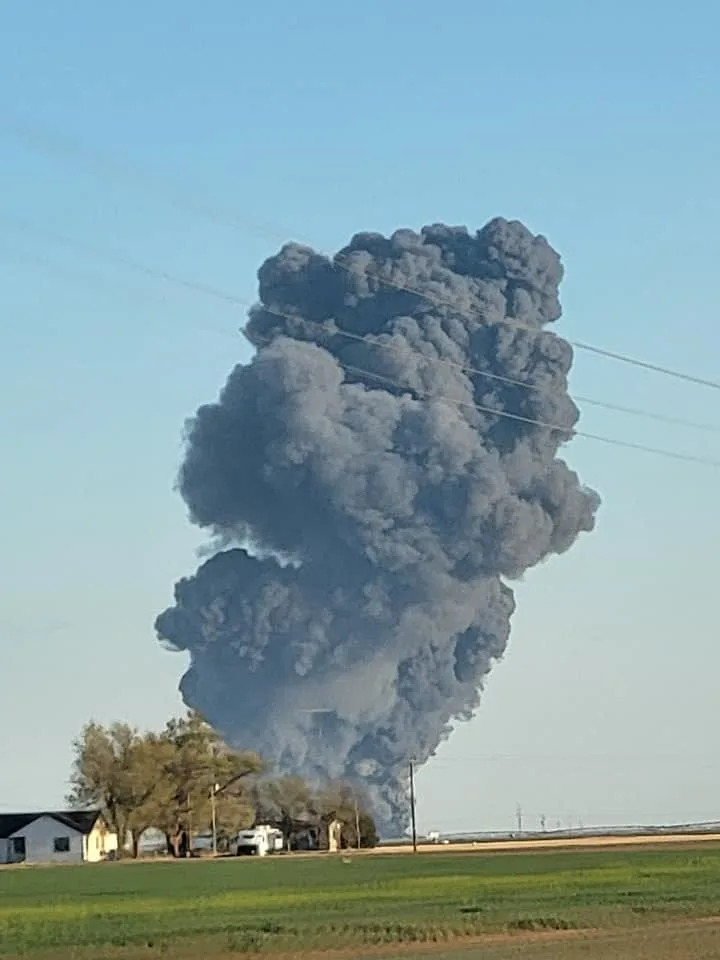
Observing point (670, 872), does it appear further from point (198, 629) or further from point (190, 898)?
point (198, 629)

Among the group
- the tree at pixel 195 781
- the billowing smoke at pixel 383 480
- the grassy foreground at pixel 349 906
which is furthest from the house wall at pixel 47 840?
the grassy foreground at pixel 349 906

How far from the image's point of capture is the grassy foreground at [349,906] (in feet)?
108

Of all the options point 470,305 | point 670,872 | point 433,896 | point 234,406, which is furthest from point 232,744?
point 433,896

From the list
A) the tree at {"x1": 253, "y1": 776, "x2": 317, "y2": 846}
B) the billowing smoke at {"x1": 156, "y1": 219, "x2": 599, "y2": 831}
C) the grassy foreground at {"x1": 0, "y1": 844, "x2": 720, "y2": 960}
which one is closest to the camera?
the grassy foreground at {"x1": 0, "y1": 844, "x2": 720, "y2": 960}

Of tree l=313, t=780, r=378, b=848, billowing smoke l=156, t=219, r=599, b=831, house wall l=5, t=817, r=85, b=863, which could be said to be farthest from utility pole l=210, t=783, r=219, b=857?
billowing smoke l=156, t=219, r=599, b=831

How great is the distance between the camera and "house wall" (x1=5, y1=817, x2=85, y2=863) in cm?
11262

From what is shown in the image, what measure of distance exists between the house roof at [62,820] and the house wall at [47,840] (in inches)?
8.5

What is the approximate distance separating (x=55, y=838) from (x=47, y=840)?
21.3 inches

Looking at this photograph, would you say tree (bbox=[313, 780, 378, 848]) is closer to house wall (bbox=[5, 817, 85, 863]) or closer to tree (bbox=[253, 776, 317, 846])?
tree (bbox=[253, 776, 317, 846])

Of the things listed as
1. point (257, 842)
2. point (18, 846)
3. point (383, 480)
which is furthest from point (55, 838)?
point (383, 480)

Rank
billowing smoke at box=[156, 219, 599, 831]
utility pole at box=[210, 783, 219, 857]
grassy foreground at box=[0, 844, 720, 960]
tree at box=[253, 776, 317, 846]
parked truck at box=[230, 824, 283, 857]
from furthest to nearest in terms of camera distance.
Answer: tree at box=[253, 776, 317, 846], utility pole at box=[210, 783, 219, 857], parked truck at box=[230, 824, 283, 857], billowing smoke at box=[156, 219, 599, 831], grassy foreground at box=[0, 844, 720, 960]

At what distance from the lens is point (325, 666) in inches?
4139

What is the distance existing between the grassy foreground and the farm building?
4114cm

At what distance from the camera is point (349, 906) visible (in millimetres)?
42812
